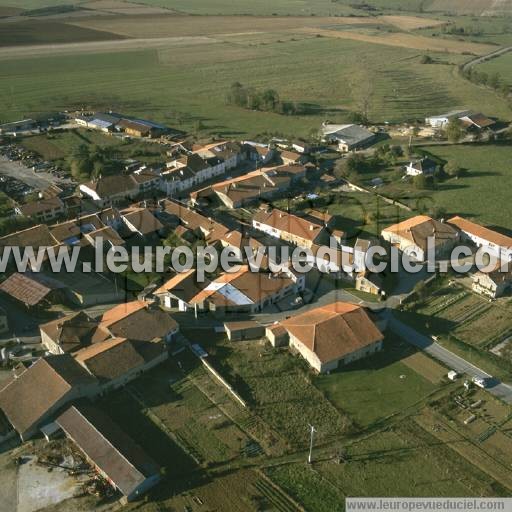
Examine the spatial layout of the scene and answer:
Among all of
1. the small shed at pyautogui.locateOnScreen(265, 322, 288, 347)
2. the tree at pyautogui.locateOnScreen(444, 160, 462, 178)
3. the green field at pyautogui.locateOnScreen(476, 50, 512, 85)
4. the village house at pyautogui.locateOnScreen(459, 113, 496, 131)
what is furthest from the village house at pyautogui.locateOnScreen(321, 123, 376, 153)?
the green field at pyautogui.locateOnScreen(476, 50, 512, 85)

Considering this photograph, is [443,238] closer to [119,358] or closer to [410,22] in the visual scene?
[119,358]

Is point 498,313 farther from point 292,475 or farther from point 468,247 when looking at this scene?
point 292,475

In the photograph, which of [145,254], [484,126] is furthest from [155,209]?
[484,126]

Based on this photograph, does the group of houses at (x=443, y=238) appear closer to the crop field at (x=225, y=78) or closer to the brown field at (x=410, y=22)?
the crop field at (x=225, y=78)

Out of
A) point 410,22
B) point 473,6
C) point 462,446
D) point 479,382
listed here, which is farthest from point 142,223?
point 473,6

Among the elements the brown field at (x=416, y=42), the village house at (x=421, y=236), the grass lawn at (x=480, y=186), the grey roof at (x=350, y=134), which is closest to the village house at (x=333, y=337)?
the village house at (x=421, y=236)
